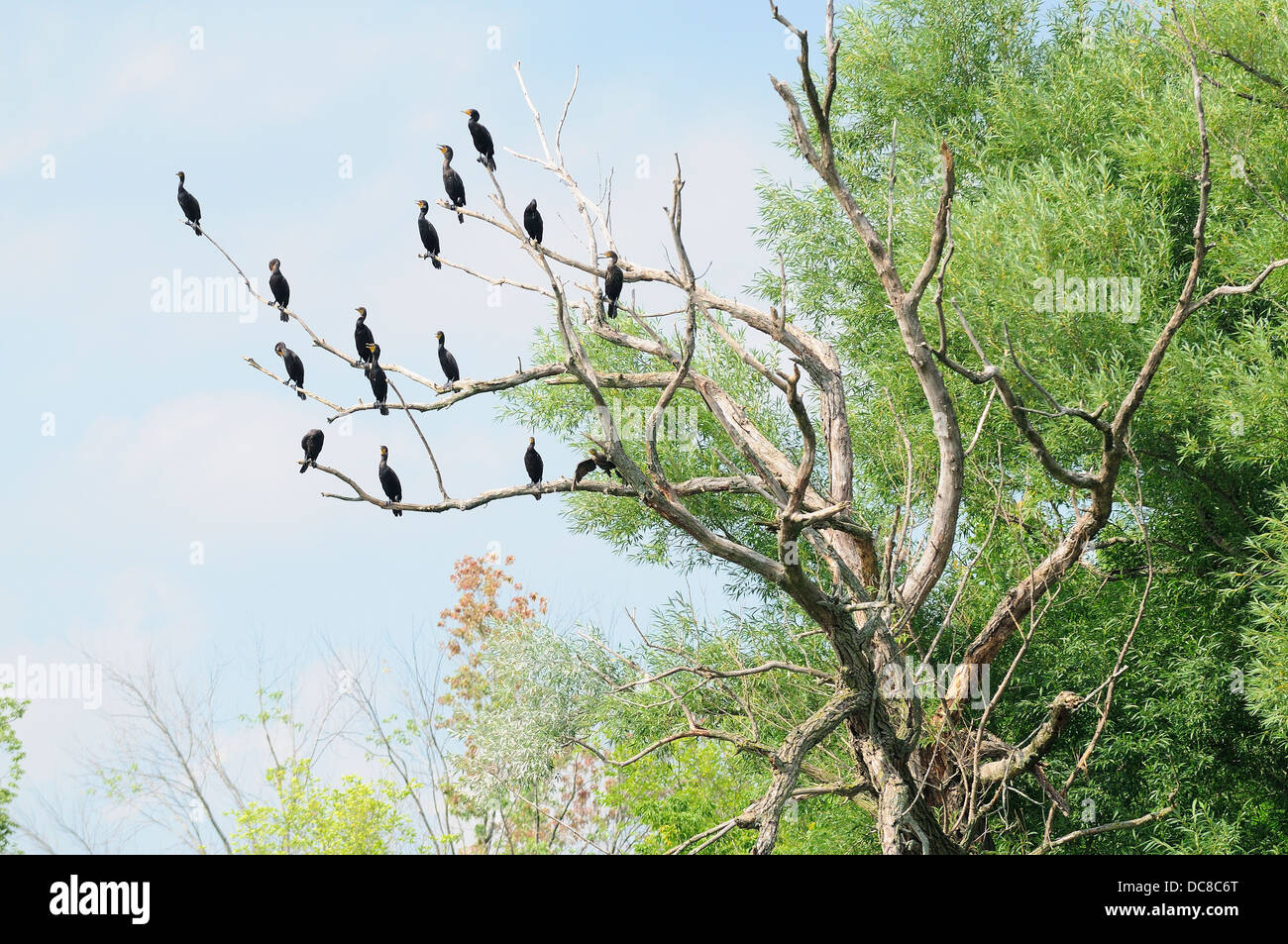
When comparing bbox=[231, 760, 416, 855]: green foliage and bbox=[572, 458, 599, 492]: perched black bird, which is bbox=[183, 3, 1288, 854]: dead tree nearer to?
bbox=[572, 458, 599, 492]: perched black bird

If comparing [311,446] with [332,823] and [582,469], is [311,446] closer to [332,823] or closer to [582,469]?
[582,469]

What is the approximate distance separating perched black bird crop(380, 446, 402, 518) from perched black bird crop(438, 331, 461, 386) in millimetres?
656

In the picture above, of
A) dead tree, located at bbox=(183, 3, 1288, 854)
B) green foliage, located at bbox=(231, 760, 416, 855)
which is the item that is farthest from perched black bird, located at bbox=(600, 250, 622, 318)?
green foliage, located at bbox=(231, 760, 416, 855)

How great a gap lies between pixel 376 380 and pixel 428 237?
1.09 m

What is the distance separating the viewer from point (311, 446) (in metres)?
5.75

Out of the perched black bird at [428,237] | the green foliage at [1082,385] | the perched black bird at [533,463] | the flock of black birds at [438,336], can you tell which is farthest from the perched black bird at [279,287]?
the green foliage at [1082,385]

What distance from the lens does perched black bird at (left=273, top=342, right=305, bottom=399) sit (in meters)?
6.51

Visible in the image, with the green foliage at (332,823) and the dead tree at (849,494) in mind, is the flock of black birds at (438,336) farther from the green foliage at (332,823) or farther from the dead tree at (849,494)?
the green foliage at (332,823)

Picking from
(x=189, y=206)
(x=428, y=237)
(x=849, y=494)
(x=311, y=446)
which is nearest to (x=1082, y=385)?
(x=849, y=494)

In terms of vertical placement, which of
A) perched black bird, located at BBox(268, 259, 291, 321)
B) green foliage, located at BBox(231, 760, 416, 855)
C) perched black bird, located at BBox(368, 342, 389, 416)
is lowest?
green foliage, located at BBox(231, 760, 416, 855)

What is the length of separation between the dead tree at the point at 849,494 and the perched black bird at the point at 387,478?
35cm

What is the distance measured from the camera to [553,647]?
1268 cm
